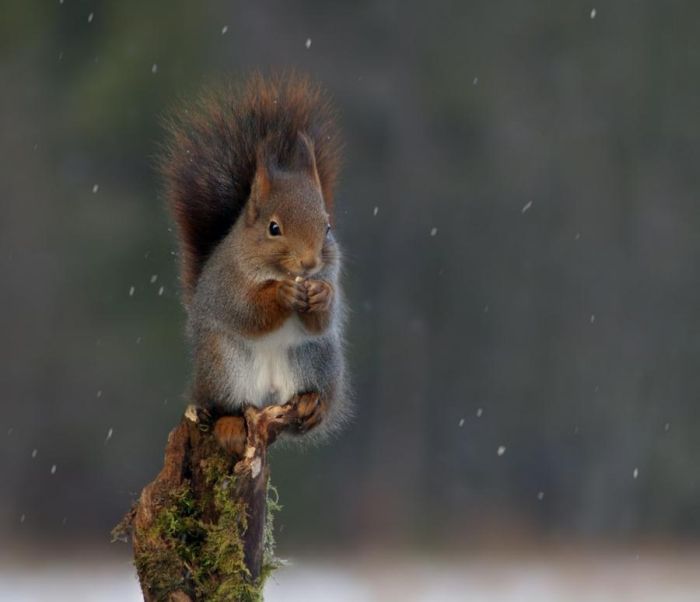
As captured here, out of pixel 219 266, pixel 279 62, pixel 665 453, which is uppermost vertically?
pixel 279 62

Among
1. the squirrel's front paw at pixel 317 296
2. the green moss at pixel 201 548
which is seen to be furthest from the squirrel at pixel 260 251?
the green moss at pixel 201 548

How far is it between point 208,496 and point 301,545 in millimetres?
3701

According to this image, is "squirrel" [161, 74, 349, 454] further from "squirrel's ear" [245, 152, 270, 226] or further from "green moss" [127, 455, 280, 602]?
"green moss" [127, 455, 280, 602]

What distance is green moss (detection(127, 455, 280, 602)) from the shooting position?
8.05ft

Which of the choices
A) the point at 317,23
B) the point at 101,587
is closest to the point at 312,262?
the point at 101,587

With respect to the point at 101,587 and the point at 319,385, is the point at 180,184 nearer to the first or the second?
the point at 319,385

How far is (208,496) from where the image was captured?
2.50 m

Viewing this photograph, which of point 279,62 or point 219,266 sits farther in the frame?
point 279,62

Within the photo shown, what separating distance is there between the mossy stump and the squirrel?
0.04 metres

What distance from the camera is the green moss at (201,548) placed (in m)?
2.45

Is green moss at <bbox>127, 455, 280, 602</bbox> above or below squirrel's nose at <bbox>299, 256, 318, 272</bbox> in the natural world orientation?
below

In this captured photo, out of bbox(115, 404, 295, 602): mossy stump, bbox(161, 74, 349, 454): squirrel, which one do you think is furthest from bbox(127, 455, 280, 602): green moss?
bbox(161, 74, 349, 454): squirrel

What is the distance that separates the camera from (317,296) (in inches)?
96.6

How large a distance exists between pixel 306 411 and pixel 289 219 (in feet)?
1.16
